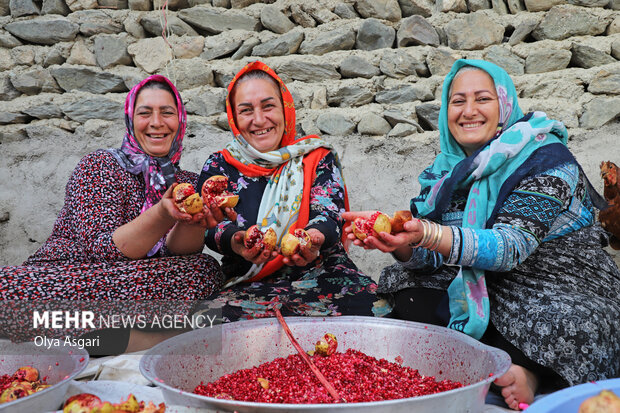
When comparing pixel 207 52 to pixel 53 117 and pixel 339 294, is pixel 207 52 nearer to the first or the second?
pixel 53 117

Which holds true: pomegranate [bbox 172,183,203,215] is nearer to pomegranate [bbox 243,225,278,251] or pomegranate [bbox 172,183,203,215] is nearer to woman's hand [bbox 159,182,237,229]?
woman's hand [bbox 159,182,237,229]

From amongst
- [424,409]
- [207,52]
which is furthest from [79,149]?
[424,409]

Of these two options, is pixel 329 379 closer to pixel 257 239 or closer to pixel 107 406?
pixel 107 406

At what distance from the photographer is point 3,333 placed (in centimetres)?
224

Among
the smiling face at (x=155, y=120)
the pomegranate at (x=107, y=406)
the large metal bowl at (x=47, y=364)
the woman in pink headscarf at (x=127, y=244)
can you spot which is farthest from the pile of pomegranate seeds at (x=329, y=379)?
the smiling face at (x=155, y=120)

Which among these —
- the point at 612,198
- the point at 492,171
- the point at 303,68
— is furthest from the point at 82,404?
the point at 303,68

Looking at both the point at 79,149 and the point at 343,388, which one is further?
the point at 79,149

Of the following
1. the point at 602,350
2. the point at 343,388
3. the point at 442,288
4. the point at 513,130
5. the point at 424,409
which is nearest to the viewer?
the point at 424,409

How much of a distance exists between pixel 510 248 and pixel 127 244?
62.5 inches

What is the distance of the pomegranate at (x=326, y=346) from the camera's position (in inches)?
62.5

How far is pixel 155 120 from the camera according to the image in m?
2.85

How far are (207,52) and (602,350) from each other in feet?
10.0

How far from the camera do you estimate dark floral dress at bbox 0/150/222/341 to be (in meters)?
2.25

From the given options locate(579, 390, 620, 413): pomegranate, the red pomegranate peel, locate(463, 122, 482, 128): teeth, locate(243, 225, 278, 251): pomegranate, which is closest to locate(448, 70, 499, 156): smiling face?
locate(463, 122, 482, 128): teeth
